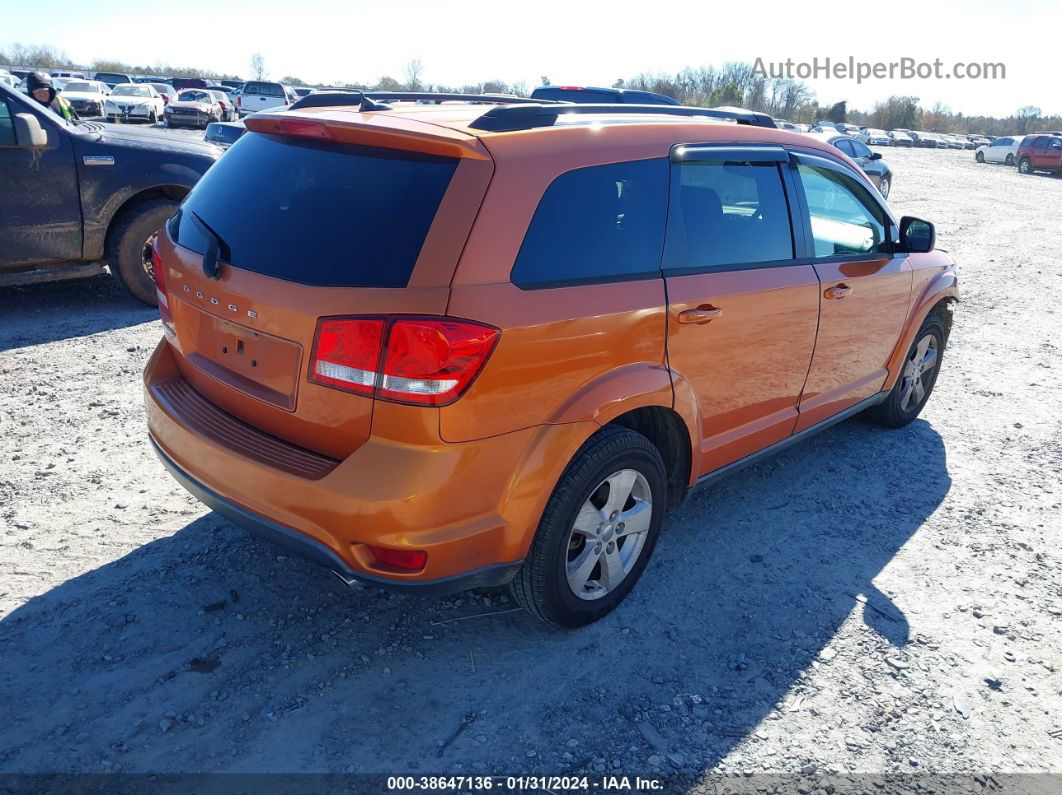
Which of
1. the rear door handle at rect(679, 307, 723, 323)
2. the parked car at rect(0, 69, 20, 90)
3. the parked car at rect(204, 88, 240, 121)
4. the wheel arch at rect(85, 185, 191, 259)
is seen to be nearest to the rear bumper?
the rear door handle at rect(679, 307, 723, 323)

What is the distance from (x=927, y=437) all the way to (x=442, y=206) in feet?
13.8

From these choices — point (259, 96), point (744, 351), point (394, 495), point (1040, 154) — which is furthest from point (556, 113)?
point (1040, 154)

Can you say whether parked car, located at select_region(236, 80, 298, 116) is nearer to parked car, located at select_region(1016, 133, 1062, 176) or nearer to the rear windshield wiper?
parked car, located at select_region(1016, 133, 1062, 176)

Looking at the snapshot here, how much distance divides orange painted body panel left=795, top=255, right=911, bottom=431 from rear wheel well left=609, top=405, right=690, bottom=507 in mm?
1015

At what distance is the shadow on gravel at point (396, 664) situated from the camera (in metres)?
2.58

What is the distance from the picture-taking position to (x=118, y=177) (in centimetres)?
666

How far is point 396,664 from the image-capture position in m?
2.98

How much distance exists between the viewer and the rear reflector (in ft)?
8.38

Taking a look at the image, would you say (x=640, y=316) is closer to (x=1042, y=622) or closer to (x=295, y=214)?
(x=295, y=214)

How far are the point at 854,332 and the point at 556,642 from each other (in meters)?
2.44

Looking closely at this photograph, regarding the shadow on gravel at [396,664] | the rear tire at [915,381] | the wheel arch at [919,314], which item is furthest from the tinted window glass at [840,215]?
the shadow on gravel at [396,664]

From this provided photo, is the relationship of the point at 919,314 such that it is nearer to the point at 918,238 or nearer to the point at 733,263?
the point at 918,238

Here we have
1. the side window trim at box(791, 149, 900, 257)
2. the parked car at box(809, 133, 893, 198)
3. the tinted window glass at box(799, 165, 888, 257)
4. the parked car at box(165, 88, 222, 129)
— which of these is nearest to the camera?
the side window trim at box(791, 149, 900, 257)

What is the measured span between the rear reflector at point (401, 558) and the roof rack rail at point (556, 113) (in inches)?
55.7
